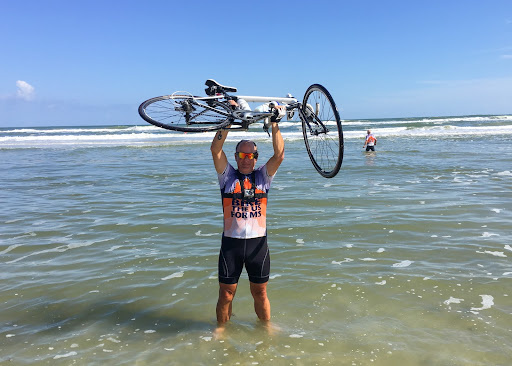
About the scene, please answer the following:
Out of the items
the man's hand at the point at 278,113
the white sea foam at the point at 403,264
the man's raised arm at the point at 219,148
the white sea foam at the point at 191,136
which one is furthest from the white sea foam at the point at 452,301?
the white sea foam at the point at 191,136

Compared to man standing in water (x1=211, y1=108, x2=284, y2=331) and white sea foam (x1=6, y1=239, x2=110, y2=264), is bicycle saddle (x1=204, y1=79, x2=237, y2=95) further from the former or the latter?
white sea foam (x1=6, y1=239, x2=110, y2=264)

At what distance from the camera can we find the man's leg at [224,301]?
4.41 m

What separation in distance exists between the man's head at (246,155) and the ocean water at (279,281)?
1886mm

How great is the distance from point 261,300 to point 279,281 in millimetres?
1239

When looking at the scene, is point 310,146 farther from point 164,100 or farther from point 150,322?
point 150,322

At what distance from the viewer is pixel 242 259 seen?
437 cm

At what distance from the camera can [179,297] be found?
5.36m

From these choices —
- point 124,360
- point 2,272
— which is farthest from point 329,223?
point 2,272

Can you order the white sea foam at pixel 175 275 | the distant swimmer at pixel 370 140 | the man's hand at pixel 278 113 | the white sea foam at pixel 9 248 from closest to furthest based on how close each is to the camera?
1. the man's hand at pixel 278 113
2. the white sea foam at pixel 175 275
3. the white sea foam at pixel 9 248
4. the distant swimmer at pixel 370 140

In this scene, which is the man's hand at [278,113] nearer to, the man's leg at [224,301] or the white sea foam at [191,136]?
the man's leg at [224,301]

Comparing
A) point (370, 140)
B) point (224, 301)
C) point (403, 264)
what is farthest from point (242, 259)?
point (370, 140)

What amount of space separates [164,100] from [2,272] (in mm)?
4211

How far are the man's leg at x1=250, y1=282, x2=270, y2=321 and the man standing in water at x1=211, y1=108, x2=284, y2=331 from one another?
1 cm

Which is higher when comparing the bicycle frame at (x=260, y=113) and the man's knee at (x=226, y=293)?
the bicycle frame at (x=260, y=113)
